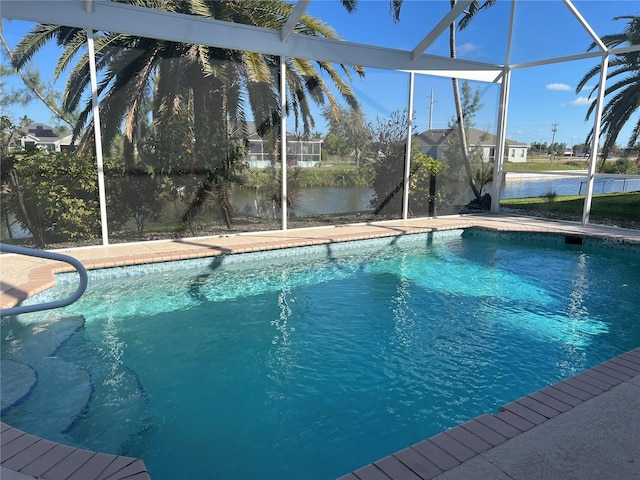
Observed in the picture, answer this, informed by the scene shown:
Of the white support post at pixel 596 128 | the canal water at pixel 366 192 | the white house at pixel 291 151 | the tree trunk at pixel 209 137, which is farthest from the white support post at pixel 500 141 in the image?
the tree trunk at pixel 209 137

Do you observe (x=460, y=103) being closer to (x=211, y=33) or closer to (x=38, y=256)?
(x=211, y=33)

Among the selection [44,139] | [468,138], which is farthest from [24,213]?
[468,138]

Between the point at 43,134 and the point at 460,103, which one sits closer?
the point at 43,134

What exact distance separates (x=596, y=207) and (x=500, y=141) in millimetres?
3517

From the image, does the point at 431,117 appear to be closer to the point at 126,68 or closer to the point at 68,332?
the point at 126,68

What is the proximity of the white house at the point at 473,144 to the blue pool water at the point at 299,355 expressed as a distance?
4415mm

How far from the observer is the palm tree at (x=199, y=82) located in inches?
265

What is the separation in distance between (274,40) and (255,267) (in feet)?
13.4

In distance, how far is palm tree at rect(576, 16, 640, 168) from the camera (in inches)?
400

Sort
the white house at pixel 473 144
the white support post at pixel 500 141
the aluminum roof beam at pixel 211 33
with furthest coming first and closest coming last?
the white support post at pixel 500 141 → the white house at pixel 473 144 → the aluminum roof beam at pixel 211 33

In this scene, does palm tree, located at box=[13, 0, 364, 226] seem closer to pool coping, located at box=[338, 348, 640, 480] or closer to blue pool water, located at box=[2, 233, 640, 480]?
blue pool water, located at box=[2, 233, 640, 480]

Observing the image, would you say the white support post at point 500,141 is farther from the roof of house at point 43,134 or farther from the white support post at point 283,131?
the roof of house at point 43,134

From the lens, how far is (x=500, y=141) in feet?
36.8

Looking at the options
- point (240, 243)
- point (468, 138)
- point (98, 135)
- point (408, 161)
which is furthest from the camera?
point (468, 138)
